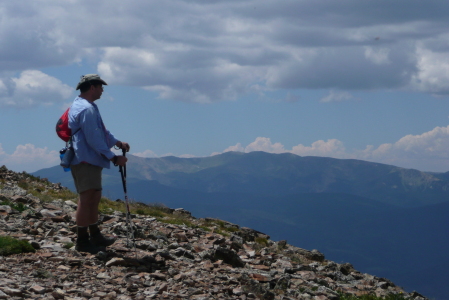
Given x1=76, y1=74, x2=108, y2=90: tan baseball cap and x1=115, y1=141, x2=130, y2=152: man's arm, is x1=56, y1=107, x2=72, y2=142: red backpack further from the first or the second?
x1=115, y1=141, x2=130, y2=152: man's arm

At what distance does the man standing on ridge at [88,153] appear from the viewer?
876cm

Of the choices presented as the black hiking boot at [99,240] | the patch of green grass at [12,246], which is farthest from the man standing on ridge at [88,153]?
the patch of green grass at [12,246]

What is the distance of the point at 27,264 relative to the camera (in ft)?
27.2

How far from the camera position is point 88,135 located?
8.71 m

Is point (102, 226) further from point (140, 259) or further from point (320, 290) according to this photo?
point (320, 290)

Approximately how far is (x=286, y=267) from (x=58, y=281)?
5815mm

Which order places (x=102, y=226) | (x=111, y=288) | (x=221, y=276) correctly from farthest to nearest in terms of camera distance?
1. (x=102, y=226)
2. (x=221, y=276)
3. (x=111, y=288)

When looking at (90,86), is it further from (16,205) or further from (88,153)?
(16,205)

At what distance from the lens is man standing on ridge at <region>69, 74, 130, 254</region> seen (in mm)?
8758

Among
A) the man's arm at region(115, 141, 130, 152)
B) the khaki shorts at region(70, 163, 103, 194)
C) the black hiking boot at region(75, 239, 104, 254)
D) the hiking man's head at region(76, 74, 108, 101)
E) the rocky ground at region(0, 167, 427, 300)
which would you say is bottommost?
the rocky ground at region(0, 167, 427, 300)

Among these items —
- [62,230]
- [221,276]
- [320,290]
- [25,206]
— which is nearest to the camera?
[221,276]

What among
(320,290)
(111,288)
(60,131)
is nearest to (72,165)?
(60,131)

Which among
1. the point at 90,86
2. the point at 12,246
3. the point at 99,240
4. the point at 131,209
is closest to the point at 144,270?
the point at 99,240

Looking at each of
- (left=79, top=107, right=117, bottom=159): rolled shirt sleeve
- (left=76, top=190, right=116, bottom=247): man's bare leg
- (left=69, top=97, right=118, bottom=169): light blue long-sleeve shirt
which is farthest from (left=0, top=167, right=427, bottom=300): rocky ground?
(left=79, top=107, right=117, bottom=159): rolled shirt sleeve
